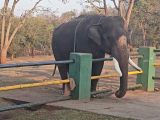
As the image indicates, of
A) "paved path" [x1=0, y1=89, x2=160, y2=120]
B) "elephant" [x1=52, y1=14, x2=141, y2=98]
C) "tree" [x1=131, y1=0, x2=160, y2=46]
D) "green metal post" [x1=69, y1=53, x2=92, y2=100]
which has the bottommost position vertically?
"paved path" [x1=0, y1=89, x2=160, y2=120]

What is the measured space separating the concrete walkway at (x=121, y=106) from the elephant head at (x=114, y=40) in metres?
0.30

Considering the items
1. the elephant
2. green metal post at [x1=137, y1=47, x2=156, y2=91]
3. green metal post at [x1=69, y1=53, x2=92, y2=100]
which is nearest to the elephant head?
the elephant

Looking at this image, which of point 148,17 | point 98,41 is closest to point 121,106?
point 98,41

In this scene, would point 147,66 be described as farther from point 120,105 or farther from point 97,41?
point 120,105

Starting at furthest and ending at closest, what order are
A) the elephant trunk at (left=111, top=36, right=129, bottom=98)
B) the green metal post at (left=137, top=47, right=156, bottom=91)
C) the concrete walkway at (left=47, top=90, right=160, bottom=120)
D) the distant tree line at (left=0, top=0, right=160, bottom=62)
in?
1. the distant tree line at (left=0, top=0, right=160, bottom=62)
2. the green metal post at (left=137, top=47, right=156, bottom=91)
3. the elephant trunk at (left=111, top=36, right=129, bottom=98)
4. the concrete walkway at (left=47, top=90, right=160, bottom=120)

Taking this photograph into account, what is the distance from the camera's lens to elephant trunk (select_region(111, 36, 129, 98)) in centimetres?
521

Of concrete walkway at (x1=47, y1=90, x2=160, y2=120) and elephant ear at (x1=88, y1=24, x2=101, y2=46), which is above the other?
elephant ear at (x1=88, y1=24, x2=101, y2=46)

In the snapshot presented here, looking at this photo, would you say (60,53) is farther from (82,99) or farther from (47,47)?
(47,47)

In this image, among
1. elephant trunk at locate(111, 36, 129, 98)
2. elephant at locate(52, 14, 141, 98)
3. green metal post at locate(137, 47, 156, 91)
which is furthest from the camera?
green metal post at locate(137, 47, 156, 91)

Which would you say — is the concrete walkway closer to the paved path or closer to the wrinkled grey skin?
the paved path

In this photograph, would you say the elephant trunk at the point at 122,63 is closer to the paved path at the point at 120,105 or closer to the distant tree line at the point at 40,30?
the paved path at the point at 120,105

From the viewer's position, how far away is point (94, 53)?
6.20 meters

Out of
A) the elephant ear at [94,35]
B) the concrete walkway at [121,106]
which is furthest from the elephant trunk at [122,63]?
the elephant ear at [94,35]

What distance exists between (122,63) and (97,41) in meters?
0.84
